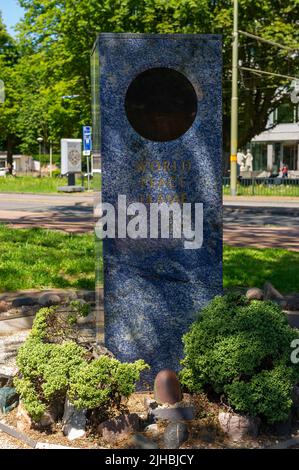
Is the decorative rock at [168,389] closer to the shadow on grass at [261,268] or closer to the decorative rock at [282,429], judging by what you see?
the decorative rock at [282,429]

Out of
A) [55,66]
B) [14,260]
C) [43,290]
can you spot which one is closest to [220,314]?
[43,290]

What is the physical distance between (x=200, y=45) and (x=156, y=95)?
479 millimetres

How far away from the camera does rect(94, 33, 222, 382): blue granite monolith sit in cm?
489

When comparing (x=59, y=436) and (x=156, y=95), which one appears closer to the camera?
(x=59, y=436)

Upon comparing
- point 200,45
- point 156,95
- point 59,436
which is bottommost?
point 59,436

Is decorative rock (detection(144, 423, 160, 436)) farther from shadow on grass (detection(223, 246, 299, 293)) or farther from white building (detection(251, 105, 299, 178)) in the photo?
white building (detection(251, 105, 299, 178))

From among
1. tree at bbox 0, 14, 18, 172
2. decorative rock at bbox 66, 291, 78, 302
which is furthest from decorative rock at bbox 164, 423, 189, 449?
Answer: tree at bbox 0, 14, 18, 172

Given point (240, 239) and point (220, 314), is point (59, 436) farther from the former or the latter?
point (240, 239)

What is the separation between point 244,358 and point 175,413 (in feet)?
2.00

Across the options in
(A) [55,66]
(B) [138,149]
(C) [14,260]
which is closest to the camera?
(B) [138,149]

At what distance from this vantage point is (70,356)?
4.30 metres

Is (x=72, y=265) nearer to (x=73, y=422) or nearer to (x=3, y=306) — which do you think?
(x=3, y=306)

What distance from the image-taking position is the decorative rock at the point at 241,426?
415 cm

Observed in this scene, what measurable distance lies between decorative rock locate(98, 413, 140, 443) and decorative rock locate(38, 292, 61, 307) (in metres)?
3.24
